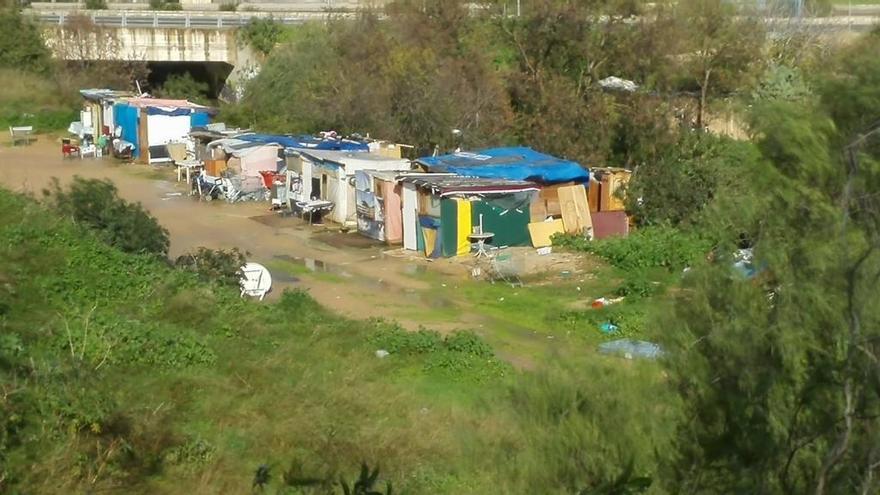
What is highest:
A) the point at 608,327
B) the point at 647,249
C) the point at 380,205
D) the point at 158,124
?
the point at 158,124

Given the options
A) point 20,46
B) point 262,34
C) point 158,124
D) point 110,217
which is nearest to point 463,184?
point 110,217

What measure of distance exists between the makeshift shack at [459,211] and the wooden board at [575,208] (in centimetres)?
65

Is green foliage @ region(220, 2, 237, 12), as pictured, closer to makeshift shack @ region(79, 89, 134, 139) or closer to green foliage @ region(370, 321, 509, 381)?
makeshift shack @ region(79, 89, 134, 139)

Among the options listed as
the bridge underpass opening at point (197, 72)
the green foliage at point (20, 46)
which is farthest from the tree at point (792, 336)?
the green foliage at point (20, 46)

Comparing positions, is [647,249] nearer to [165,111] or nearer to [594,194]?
[594,194]

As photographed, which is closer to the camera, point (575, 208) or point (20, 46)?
point (575, 208)

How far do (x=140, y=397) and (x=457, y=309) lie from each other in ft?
23.2

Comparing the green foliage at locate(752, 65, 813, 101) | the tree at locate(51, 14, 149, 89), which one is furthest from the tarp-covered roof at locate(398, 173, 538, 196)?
the tree at locate(51, 14, 149, 89)

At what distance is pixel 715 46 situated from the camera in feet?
82.7

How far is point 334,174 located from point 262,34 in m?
15.2

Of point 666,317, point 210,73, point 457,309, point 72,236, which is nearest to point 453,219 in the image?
point 457,309

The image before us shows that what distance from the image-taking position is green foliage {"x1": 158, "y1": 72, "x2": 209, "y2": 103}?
34844mm

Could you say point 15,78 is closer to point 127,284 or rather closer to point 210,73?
point 210,73

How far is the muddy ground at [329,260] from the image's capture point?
15.9m
